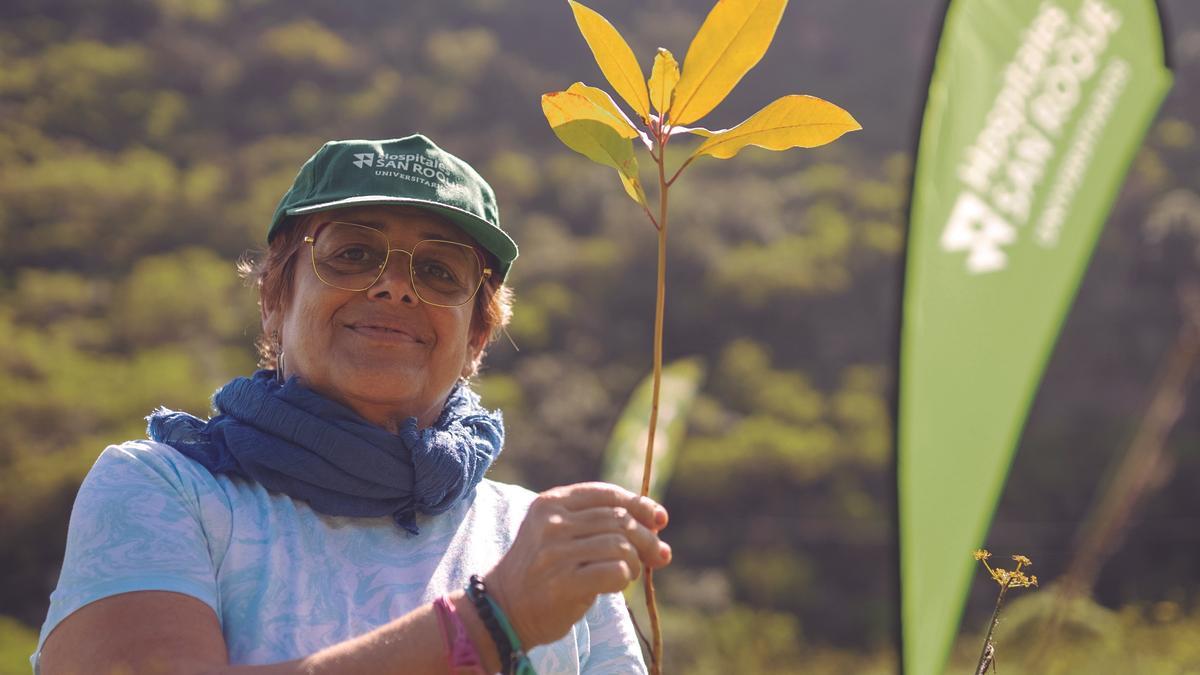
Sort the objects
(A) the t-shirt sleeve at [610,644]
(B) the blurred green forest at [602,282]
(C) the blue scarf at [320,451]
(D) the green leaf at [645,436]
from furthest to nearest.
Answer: (B) the blurred green forest at [602,282] < (D) the green leaf at [645,436] < (A) the t-shirt sleeve at [610,644] < (C) the blue scarf at [320,451]

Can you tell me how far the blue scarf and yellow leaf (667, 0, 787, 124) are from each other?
0.53 m

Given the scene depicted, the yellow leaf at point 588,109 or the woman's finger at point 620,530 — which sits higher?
the yellow leaf at point 588,109

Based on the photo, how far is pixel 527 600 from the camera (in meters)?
0.99

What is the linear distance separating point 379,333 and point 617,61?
52cm

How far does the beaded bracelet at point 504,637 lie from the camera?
979 mm

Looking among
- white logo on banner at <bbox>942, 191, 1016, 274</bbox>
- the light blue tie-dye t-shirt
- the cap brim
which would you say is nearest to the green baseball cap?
the cap brim

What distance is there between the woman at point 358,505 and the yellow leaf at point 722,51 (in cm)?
34

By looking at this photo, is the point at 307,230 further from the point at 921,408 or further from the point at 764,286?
the point at 764,286

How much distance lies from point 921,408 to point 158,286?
36.7ft

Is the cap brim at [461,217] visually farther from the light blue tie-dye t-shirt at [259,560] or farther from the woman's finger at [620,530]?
the woman's finger at [620,530]

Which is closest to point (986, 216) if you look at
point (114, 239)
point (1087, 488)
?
point (1087, 488)

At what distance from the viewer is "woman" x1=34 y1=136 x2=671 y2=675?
100cm

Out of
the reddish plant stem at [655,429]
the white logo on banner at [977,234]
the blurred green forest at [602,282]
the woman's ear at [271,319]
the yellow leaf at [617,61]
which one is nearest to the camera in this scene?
the reddish plant stem at [655,429]

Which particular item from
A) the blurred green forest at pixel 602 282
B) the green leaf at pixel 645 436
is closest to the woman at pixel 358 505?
the green leaf at pixel 645 436
